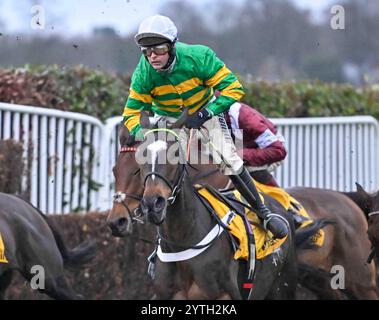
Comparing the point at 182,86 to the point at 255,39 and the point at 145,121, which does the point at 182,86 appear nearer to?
the point at 145,121

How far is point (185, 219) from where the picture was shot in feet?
20.0

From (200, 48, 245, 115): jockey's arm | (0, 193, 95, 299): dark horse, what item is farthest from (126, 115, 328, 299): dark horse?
(0, 193, 95, 299): dark horse

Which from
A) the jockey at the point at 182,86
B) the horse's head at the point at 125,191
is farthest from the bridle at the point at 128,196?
the jockey at the point at 182,86

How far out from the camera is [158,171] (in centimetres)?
562

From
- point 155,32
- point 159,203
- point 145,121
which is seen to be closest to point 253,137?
point 145,121

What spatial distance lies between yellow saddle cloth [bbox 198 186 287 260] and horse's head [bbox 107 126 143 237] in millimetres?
436

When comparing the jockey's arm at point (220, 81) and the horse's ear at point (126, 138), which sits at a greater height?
the jockey's arm at point (220, 81)

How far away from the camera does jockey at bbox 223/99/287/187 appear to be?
285 inches

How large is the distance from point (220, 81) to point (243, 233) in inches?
37.4

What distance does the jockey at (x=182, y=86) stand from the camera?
5.94 meters

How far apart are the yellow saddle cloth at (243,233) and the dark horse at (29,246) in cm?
149

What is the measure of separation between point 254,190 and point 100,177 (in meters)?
2.69

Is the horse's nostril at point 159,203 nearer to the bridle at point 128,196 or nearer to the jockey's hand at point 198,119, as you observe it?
the bridle at point 128,196
